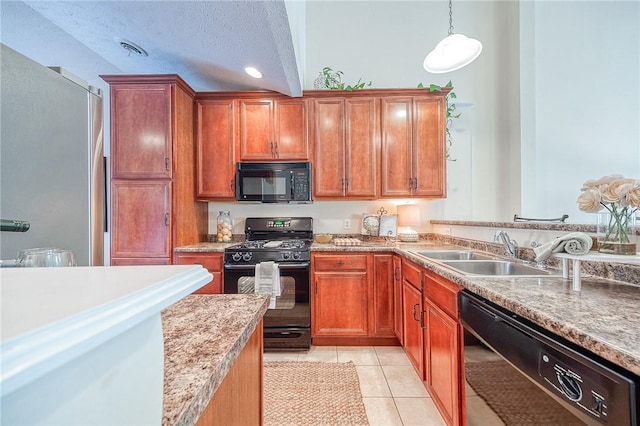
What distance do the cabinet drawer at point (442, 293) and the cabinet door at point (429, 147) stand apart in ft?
4.12

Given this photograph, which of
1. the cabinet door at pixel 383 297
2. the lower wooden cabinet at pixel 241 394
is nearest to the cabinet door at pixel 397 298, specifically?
the cabinet door at pixel 383 297

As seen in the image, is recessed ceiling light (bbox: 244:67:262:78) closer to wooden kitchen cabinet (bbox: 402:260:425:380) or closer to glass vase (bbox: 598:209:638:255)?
wooden kitchen cabinet (bbox: 402:260:425:380)

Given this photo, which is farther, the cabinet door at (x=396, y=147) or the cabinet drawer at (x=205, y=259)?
the cabinet door at (x=396, y=147)

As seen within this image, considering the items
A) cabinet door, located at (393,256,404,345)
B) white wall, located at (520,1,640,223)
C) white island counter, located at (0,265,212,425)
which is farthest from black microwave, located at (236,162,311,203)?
white wall, located at (520,1,640,223)

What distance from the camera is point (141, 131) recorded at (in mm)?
2369

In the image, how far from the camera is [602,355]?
2.02 ft

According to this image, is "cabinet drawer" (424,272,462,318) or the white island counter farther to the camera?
"cabinet drawer" (424,272,462,318)

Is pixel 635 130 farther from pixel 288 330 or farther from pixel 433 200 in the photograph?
pixel 288 330

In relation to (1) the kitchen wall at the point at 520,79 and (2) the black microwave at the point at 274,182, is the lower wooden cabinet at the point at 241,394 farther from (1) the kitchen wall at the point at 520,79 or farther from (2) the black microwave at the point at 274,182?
(1) the kitchen wall at the point at 520,79

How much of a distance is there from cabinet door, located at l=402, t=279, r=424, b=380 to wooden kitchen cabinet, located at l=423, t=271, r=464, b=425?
0.08 metres

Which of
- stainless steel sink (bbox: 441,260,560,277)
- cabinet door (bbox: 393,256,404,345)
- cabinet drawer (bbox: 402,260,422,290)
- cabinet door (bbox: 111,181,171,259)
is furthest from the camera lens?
cabinet door (bbox: 111,181,171,259)

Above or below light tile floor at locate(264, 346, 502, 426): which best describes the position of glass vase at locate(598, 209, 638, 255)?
above

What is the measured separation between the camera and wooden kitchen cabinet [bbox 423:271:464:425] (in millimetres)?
1275

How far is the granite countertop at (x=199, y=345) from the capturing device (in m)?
0.44
